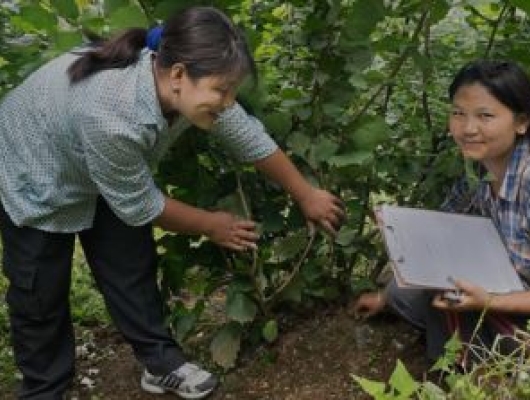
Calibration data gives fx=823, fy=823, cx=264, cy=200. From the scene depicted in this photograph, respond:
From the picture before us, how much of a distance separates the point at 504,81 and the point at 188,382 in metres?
1.23

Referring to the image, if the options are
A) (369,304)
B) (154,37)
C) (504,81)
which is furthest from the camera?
(369,304)

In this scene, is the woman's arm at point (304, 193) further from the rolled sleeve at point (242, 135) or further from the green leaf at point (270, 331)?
the green leaf at point (270, 331)

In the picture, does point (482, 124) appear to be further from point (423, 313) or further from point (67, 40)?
point (67, 40)

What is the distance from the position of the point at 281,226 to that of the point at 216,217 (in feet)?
0.94

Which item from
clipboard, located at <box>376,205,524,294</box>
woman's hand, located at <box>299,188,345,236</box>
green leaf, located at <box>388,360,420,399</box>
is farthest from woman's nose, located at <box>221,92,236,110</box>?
green leaf, located at <box>388,360,420,399</box>

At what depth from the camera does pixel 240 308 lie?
237cm

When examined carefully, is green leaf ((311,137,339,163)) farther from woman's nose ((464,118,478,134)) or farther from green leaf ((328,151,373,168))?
woman's nose ((464,118,478,134))

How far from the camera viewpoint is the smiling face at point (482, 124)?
2.08 meters

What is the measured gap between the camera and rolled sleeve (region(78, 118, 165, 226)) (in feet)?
6.35

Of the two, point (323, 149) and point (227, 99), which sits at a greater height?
point (227, 99)

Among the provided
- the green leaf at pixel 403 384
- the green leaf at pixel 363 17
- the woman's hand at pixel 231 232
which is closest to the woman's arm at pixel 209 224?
the woman's hand at pixel 231 232

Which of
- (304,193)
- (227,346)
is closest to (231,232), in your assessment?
(304,193)

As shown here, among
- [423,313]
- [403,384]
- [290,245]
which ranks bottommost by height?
[423,313]

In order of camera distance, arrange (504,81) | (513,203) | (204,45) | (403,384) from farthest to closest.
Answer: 1. (513,203)
2. (504,81)
3. (204,45)
4. (403,384)
